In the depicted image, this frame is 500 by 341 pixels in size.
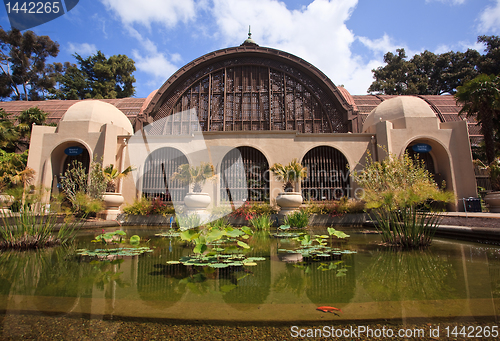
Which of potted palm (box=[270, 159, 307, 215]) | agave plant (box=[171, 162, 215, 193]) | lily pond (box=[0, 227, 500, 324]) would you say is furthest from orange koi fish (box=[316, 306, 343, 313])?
potted palm (box=[270, 159, 307, 215])

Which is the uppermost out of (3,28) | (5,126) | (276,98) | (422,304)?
(3,28)

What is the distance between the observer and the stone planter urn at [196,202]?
29.5 ft

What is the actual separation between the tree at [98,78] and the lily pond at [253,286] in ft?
99.4

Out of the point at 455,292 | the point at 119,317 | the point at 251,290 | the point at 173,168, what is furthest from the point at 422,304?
the point at 173,168

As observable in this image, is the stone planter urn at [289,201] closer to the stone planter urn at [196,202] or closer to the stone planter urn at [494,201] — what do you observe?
the stone planter urn at [196,202]

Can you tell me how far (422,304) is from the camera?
1988 millimetres

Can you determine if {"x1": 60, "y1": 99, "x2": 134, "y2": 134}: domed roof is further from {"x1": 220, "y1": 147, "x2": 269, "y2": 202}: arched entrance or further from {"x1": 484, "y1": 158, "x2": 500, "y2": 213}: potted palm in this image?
{"x1": 484, "y1": 158, "x2": 500, "y2": 213}: potted palm

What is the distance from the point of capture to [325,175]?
13.1m

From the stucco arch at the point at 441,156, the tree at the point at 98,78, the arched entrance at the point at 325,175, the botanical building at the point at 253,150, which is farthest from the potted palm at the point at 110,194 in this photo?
the tree at the point at 98,78

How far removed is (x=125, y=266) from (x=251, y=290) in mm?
1817

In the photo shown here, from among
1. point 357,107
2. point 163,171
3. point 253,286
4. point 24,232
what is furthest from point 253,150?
point 253,286

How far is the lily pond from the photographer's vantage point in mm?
1837

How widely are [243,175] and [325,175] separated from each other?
4070mm

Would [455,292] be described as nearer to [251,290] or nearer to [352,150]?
[251,290]
